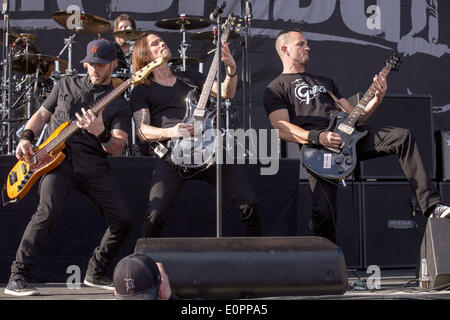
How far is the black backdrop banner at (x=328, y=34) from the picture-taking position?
7.69 metres

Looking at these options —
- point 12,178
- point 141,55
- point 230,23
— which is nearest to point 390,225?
point 230,23

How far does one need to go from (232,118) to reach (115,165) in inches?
91.0

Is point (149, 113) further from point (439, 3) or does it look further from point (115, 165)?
point (439, 3)

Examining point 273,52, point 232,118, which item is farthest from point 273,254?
point 273,52

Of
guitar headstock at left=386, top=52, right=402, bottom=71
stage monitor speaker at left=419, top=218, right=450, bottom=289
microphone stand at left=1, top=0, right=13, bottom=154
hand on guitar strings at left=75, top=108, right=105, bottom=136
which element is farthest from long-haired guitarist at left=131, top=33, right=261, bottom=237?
microphone stand at left=1, top=0, right=13, bottom=154

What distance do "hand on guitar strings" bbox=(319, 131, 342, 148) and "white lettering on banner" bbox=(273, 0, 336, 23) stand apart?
353cm

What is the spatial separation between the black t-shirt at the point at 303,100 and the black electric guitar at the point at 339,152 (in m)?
0.18

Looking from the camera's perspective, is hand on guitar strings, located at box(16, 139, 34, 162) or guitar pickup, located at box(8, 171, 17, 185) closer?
hand on guitar strings, located at box(16, 139, 34, 162)

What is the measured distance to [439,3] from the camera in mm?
7941

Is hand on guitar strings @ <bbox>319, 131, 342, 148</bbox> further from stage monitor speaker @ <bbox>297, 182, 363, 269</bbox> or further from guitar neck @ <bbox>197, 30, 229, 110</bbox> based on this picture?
stage monitor speaker @ <bbox>297, 182, 363, 269</bbox>

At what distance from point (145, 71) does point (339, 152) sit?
1.73 meters

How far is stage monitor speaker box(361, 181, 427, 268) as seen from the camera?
19.2 feet

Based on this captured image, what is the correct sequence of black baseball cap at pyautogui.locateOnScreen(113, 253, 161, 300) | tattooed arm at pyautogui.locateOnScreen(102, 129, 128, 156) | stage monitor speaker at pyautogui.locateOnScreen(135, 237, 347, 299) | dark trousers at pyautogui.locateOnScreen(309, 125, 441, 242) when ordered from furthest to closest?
tattooed arm at pyautogui.locateOnScreen(102, 129, 128, 156) → dark trousers at pyautogui.locateOnScreen(309, 125, 441, 242) → stage monitor speaker at pyautogui.locateOnScreen(135, 237, 347, 299) → black baseball cap at pyautogui.locateOnScreen(113, 253, 161, 300)

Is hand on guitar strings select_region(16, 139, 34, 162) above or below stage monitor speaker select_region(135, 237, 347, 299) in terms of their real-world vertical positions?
above
